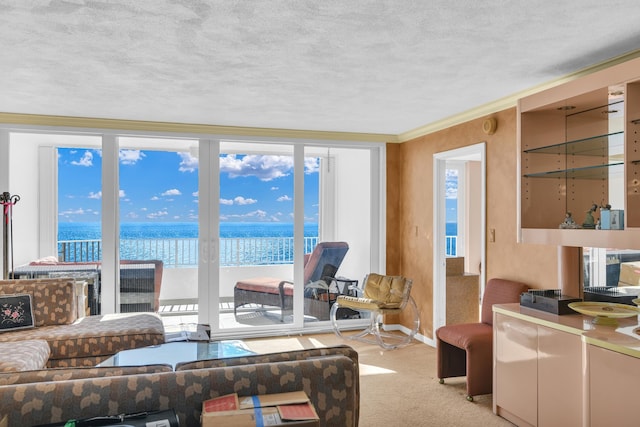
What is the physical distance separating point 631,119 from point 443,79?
4.11ft

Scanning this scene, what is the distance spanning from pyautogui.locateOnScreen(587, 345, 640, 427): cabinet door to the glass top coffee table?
2140mm

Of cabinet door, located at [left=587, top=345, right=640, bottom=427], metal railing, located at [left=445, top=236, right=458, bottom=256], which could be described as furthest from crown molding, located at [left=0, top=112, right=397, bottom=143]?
cabinet door, located at [left=587, top=345, right=640, bottom=427]

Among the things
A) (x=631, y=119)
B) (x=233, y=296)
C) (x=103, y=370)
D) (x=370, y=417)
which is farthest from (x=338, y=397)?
(x=233, y=296)

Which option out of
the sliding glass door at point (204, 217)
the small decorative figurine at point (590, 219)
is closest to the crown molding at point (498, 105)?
the sliding glass door at point (204, 217)

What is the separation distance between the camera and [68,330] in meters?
3.97

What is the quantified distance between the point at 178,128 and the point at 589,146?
3993 millimetres

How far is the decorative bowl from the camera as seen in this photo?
9.20ft

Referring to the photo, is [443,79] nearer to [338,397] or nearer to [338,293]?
[338,397]

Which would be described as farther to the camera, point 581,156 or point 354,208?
point 354,208

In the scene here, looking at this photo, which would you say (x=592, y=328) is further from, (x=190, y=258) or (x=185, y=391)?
(x=190, y=258)

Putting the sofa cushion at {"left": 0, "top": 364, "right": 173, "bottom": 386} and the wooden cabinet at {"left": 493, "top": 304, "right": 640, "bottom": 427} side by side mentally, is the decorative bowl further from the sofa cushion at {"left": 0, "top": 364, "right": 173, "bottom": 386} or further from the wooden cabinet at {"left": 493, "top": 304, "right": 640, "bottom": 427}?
the sofa cushion at {"left": 0, "top": 364, "right": 173, "bottom": 386}

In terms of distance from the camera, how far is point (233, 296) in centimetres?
563

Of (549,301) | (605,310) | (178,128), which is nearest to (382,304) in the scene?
(549,301)

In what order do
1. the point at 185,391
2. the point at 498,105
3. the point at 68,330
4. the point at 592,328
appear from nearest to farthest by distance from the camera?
the point at 185,391
the point at 592,328
the point at 68,330
the point at 498,105
